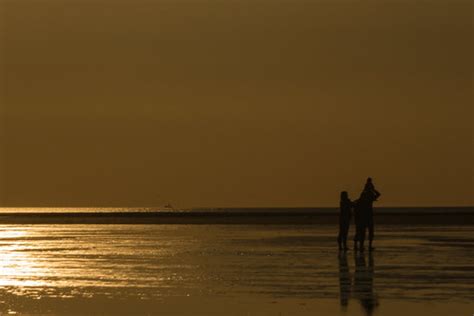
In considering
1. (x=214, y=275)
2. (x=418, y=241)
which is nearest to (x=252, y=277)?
(x=214, y=275)

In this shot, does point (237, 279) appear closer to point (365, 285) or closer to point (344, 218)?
point (365, 285)

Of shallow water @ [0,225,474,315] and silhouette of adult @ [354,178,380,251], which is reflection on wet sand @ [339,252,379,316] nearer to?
shallow water @ [0,225,474,315]

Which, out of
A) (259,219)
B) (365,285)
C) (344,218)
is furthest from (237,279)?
(259,219)

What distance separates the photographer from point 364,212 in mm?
37719

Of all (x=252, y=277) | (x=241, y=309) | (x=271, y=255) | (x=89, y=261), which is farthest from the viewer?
(x=271, y=255)

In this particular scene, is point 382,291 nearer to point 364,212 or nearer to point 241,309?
point 241,309

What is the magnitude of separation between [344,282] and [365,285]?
71 cm

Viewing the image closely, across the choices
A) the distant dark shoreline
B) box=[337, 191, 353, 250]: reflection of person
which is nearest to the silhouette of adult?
box=[337, 191, 353, 250]: reflection of person

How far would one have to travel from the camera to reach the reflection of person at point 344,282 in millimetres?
22484

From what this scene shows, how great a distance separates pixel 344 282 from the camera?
84.9 feet

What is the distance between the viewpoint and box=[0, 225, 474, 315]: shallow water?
21469mm

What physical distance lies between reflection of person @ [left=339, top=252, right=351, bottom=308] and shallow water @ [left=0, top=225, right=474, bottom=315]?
0.02m

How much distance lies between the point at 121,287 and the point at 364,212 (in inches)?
550

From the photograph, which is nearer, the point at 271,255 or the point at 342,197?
the point at 271,255
